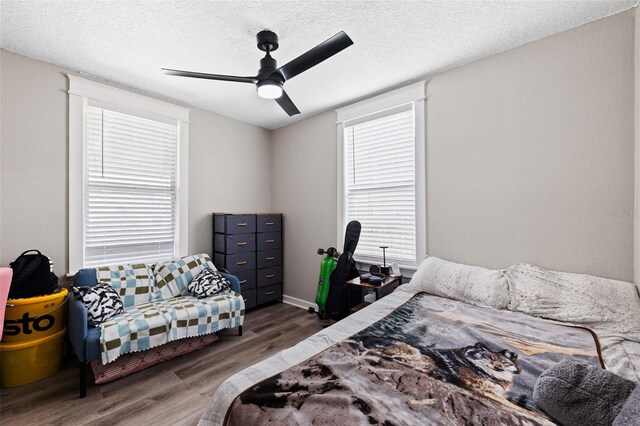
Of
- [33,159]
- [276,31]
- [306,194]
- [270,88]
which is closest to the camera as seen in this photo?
[270,88]

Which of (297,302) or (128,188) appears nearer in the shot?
(128,188)

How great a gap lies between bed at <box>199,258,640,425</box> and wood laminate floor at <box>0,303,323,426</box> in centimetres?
112

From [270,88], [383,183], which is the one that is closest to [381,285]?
[383,183]

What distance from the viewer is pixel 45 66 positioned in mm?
2455

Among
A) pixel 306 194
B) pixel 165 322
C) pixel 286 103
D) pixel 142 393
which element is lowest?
pixel 142 393

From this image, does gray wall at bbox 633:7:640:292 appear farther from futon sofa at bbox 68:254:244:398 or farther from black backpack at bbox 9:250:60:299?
black backpack at bbox 9:250:60:299

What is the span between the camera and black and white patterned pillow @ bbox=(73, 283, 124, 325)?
2.12m

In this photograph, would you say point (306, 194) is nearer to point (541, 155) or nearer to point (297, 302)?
point (297, 302)

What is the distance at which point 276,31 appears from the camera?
2.02m

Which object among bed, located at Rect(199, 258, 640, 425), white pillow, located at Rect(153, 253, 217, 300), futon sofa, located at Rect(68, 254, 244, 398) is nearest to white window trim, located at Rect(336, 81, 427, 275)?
bed, located at Rect(199, 258, 640, 425)

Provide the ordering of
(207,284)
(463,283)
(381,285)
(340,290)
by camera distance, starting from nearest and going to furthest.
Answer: (463,283) < (381,285) < (340,290) < (207,284)

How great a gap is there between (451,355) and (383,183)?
2.09 metres

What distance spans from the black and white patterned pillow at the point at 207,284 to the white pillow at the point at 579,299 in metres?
2.70

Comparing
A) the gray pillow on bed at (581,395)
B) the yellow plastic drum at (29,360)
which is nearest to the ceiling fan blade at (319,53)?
the gray pillow on bed at (581,395)
